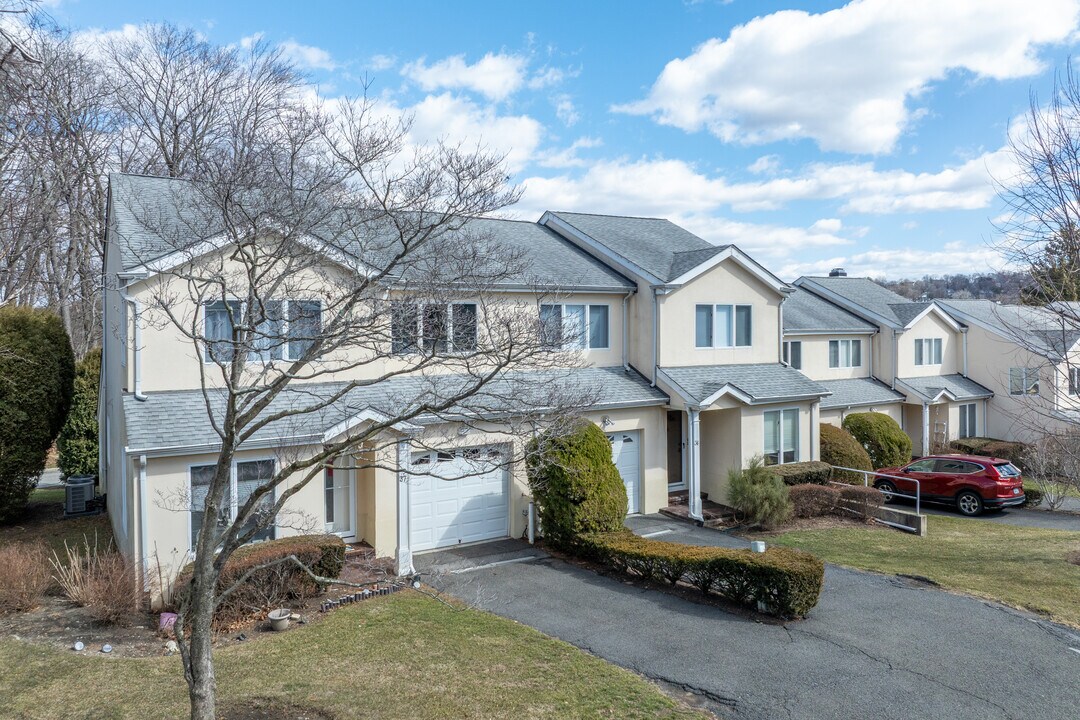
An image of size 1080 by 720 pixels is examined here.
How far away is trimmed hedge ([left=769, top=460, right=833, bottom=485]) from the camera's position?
1900 cm

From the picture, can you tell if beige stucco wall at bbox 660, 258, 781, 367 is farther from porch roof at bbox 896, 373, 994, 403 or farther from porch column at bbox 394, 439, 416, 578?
porch roof at bbox 896, 373, 994, 403

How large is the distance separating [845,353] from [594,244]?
1476 centimetres

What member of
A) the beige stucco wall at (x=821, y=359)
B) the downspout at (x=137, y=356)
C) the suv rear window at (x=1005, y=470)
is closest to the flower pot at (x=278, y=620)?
the downspout at (x=137, y=356)

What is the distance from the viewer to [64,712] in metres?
8.16

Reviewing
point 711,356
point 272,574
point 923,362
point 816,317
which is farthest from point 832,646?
point 923,362

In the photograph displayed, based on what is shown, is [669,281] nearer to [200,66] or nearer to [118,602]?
[118,602]

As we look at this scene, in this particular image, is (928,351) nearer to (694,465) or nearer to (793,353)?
(793,353)

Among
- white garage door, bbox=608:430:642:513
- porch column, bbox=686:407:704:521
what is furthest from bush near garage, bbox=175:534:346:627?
porch column, bbox=686:407:704:521

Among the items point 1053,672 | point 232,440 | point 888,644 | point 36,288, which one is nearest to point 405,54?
point 232,440

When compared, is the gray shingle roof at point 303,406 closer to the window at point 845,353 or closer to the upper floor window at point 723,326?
the upper floor window at point 723,326

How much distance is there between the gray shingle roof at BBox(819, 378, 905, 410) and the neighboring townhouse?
264 inches

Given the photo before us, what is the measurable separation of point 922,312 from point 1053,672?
23.2 m

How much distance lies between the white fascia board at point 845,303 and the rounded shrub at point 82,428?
2953 centimetres

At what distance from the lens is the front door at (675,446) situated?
2078cm
